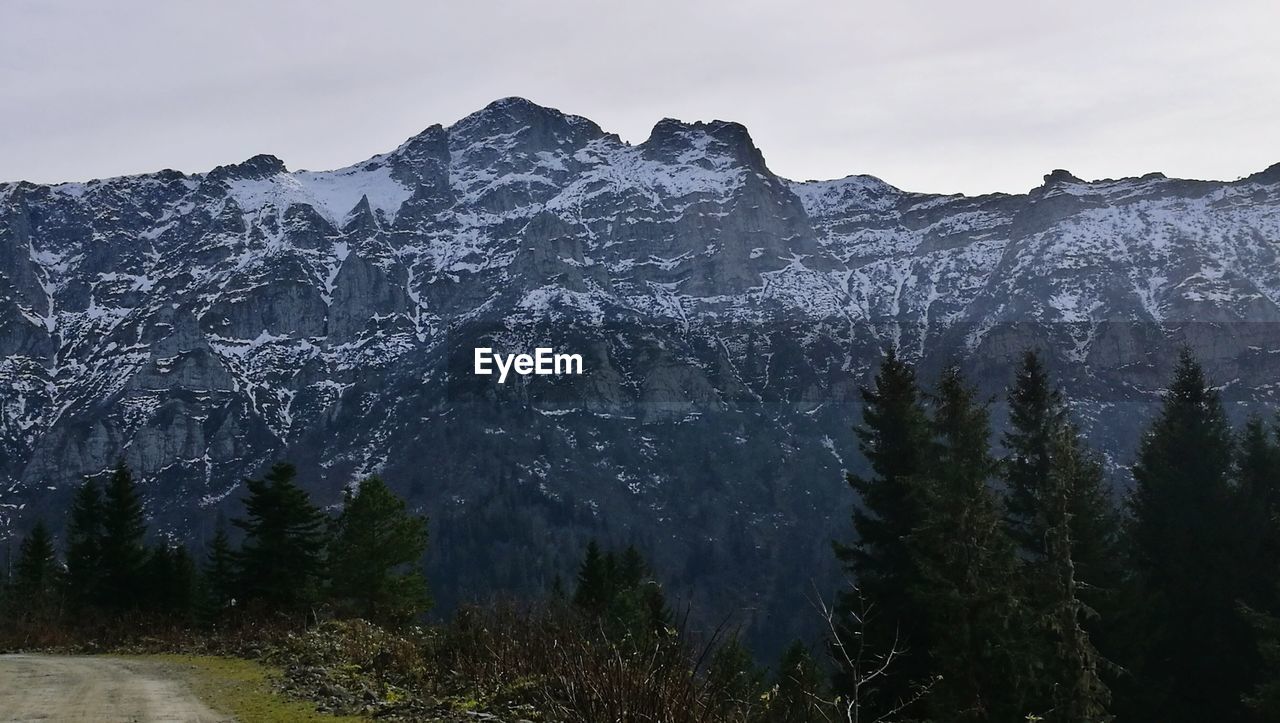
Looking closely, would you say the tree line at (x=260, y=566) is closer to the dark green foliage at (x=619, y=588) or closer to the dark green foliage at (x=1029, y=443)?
the dark green foliage at (x=619, y=588)

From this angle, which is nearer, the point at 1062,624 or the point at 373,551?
the point at 1062,624

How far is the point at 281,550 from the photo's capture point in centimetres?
3472

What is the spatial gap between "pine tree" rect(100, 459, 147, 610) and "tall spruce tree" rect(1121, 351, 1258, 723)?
1291 inches

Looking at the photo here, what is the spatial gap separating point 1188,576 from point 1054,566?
9.74m

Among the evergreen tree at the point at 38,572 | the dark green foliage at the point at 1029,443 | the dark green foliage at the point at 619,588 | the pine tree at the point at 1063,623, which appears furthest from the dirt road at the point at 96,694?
the evergreen tree at the point at 38,572

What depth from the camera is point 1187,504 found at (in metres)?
30.8

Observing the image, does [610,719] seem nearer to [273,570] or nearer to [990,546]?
[990,546]

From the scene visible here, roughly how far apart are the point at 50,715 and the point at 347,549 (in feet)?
95.8

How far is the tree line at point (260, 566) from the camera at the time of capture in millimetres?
34281

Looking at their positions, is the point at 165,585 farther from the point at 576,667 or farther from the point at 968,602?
the point at 576,667

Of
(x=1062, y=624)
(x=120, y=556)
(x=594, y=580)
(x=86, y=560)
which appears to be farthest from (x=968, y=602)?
(x=594, y=580)

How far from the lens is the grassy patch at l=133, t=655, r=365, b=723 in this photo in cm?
1321

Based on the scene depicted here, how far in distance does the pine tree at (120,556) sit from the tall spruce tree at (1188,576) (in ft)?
Result: 108

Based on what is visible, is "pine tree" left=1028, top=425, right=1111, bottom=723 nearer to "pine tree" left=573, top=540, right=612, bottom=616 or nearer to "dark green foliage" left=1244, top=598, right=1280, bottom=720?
"dark green foliage" left=1244, top=598, right=1280, bottom=720
